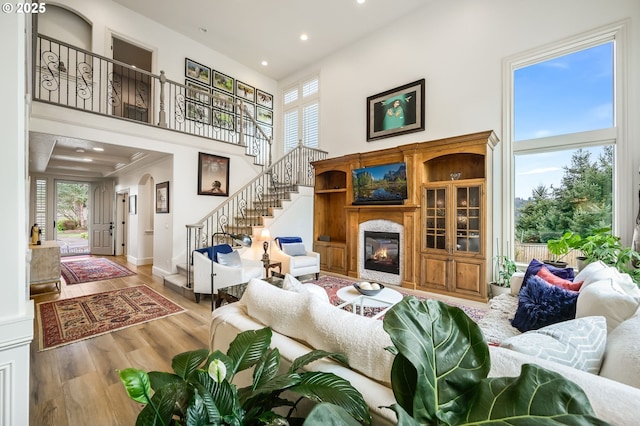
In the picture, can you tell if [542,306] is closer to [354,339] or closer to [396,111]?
[354,339]

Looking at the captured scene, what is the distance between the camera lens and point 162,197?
5598mm

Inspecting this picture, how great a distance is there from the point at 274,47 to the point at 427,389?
7.81m

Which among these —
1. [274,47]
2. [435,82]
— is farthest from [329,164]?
[274,47]

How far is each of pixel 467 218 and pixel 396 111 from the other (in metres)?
2.73

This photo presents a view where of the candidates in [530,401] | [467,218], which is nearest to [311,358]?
[530,401]

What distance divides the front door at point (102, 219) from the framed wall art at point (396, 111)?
7.91 meters

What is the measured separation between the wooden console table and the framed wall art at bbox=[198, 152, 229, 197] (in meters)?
2.45

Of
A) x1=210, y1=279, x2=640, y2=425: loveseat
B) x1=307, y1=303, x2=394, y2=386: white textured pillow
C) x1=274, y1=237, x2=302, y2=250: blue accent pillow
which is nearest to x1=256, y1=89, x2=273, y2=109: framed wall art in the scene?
x1=274, y1=237, x2=302, y2=250: blue accent pillow

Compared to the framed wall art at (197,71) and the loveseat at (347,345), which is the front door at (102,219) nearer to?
the framed wall art at (197,71)

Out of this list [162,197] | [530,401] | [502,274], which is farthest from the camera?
[162,197]

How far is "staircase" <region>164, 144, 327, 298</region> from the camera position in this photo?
17.1 feet

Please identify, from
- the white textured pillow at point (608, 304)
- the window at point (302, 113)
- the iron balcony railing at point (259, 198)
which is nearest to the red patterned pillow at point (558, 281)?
the white textured pillow at point (608, 304)

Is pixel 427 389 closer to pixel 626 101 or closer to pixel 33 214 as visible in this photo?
pixel 626 101

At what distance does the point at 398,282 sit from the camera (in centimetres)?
493
